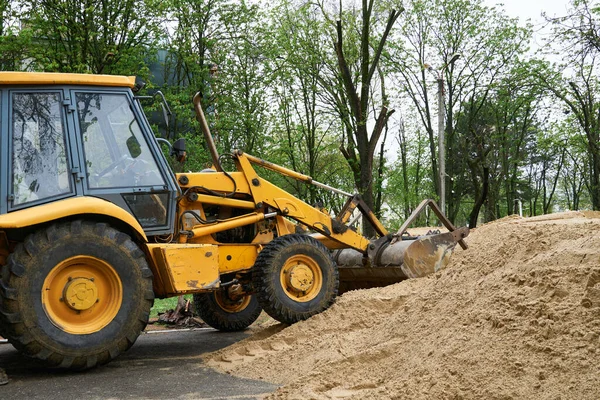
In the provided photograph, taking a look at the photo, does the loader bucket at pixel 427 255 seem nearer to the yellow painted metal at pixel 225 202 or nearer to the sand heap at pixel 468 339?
the sand heap at pixel 468 339

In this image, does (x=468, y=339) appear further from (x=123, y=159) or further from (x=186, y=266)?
(x=123, y=159)

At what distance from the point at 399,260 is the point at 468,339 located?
381 cm

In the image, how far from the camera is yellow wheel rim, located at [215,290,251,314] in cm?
916

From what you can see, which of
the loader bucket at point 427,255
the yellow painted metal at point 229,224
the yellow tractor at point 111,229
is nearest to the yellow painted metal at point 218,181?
the yellow tractor at point 111,229

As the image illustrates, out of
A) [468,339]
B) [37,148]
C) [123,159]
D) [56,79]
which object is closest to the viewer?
[468,339]

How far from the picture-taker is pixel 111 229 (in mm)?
6301

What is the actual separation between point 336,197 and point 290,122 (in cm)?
433

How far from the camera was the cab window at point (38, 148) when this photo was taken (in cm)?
611

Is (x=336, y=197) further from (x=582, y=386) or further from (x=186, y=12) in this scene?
(x=582, y=386)

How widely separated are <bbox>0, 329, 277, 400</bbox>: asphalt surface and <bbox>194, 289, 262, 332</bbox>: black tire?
139cm

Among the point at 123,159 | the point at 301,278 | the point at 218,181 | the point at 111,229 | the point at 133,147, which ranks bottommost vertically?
the point at 301,278

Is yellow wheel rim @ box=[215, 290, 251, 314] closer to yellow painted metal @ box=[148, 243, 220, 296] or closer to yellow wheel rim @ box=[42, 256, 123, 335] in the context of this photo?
yellow painted metal @ box=[148, 243, 220, 296]

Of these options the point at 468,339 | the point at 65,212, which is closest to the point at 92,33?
the point at 65,212

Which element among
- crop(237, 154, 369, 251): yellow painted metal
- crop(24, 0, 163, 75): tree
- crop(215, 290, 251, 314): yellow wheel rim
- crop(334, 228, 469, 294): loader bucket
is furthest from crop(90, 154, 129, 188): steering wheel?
crop(24, 0, 163, 75): tree
